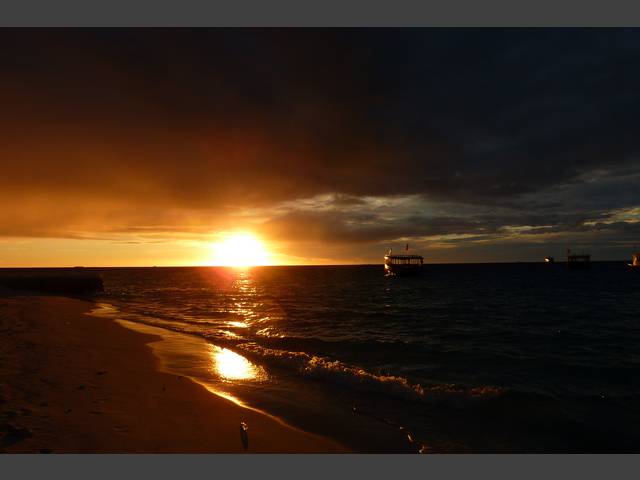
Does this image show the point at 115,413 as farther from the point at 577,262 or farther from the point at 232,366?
the point at 577,262

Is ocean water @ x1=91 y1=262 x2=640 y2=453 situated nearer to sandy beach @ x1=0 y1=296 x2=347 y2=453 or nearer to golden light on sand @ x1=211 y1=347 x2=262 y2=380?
golden light on sand @ x1=211 y1=347 x2=262 y2=380

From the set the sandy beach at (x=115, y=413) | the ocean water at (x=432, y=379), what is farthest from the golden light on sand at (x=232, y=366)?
the sandy beach at (x=115, y=413)

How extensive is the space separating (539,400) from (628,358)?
395 inches

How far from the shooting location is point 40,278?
62.1 m

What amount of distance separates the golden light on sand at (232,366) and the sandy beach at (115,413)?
1.90m

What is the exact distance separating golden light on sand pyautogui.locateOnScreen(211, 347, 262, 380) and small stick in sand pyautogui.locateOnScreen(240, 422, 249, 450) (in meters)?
5.13

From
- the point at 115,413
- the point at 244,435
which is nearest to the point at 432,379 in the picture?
the point at 244,435

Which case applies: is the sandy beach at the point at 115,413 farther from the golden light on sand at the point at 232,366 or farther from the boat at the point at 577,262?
the boat at the point at 577,262

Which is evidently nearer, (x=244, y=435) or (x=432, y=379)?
(x=244, y=435)

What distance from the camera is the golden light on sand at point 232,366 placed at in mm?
13998

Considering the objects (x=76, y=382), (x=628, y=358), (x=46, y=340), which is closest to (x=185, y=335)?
(x=46, y=340)

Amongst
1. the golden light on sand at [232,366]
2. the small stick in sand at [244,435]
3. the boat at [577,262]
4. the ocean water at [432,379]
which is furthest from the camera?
the boat at [577,262]

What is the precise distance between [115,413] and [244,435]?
324 centimetres

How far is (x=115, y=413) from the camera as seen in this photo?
28.6ft
